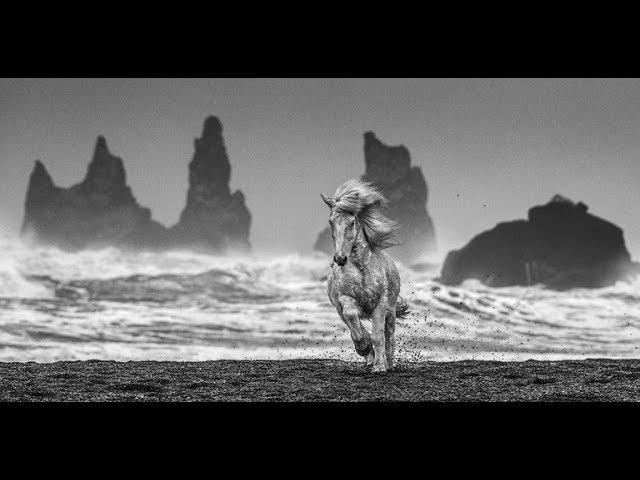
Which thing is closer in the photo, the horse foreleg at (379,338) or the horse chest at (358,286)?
the horse chest at (358,286)

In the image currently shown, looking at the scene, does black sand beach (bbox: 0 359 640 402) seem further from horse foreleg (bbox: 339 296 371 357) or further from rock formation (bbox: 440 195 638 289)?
rock formation (bbox: 440 195 638 289)

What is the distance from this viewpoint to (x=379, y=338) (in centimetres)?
1105

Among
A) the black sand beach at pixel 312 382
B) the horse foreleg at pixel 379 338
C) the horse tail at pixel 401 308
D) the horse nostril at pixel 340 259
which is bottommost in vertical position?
the black sand beach at pixel 312 382

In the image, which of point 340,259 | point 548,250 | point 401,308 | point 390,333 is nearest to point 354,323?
point 340,259

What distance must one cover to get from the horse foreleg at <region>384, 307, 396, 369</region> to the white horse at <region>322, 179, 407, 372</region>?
0.75 feet

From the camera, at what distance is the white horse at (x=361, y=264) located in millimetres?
10859

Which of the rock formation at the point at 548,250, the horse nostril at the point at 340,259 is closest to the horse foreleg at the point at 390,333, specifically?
the horse nostril at the point at 340,259

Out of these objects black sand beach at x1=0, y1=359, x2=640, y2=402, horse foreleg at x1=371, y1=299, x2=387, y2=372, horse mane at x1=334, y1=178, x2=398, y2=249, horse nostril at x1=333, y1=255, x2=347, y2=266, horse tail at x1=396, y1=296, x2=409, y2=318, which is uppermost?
horse mane at x1=334, y1=178, x2=398, y2=249

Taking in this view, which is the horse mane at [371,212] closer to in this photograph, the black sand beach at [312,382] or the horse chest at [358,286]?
the horse chest at [358,286]

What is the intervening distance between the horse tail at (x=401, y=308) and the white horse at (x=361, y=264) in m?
1.21

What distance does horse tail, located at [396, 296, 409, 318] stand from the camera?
12867 millimetres

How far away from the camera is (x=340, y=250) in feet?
35.3

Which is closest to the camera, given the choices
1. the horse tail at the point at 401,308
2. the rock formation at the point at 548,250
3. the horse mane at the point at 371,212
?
the horse mane at the point at 371,212

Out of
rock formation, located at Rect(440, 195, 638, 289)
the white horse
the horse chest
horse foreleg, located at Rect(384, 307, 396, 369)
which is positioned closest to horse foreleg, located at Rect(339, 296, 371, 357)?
the white horse
